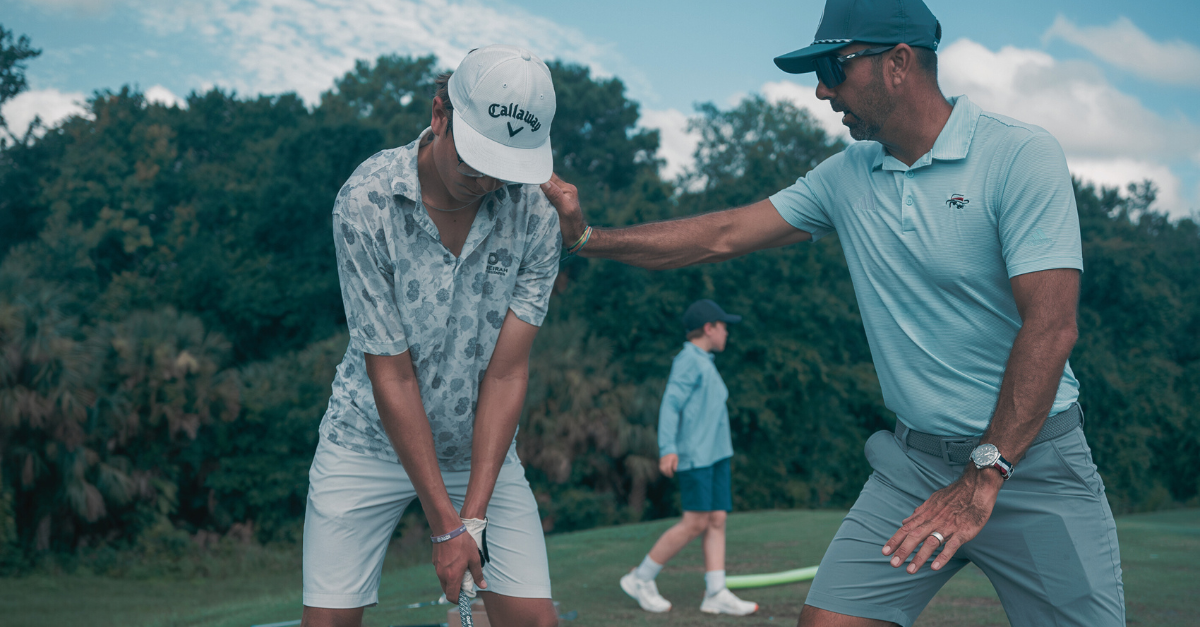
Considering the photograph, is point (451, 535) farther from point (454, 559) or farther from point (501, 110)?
point (501, 110)

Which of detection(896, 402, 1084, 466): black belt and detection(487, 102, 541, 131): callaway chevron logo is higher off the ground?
detection(487, 102, 541, 131): callaway chevron logo

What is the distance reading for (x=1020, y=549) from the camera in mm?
2664

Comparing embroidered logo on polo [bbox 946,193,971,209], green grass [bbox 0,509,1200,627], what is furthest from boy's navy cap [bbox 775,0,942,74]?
green grass [bbox 0,509,1200,627]

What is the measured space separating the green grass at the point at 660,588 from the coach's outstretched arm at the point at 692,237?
3.26 m

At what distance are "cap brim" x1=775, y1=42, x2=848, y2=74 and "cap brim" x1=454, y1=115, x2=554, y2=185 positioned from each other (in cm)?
84

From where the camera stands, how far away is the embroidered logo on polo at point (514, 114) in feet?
8.71

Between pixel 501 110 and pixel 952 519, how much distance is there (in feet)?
5.46

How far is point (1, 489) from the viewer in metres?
13.4

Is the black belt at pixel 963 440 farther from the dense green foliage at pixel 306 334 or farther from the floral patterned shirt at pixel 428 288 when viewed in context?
the dense green foliage at pixel 306 334

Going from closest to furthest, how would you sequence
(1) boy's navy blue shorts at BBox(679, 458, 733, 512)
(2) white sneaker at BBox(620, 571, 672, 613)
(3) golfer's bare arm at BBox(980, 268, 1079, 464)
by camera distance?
1. (3) golfer's bare arm at BBox(980, 268, 1079, 464)
2. (2) white sneaker at BBox(620, 571, 672, 613)
3. (1) boy's navy blue shorts at BBox(679, 458, 733, 512)

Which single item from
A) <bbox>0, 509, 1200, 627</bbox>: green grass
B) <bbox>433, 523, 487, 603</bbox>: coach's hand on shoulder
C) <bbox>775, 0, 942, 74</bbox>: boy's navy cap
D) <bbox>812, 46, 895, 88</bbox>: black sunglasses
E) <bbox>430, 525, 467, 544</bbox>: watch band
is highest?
<bbox>775, 0, 942, 74</bbox>: boy's navy cap

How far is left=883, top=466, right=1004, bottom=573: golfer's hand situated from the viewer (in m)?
2.44

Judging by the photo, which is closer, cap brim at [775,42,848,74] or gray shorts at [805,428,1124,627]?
gray shorts at [805,428,1124,627]

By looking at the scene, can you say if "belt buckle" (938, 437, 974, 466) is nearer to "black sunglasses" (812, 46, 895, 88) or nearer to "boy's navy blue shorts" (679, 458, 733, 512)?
"black sunglasses" (812, 46, 895, 88)
